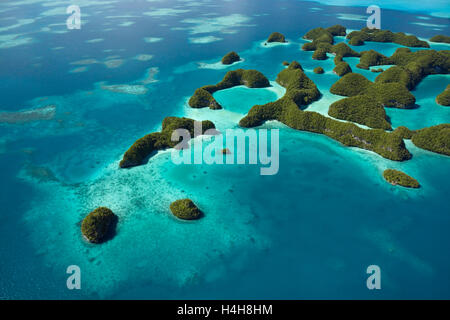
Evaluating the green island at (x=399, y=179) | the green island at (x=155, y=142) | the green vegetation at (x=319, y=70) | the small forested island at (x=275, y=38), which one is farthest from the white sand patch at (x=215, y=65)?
the green island at (x=399, y=179)

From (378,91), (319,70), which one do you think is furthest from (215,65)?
(378,91)

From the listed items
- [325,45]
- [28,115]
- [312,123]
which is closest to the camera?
[312,123]

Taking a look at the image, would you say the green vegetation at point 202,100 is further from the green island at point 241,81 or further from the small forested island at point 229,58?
the small forested island at point 229,58

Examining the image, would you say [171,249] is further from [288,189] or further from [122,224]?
[288,189]

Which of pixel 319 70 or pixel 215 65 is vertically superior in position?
pixel 215 65

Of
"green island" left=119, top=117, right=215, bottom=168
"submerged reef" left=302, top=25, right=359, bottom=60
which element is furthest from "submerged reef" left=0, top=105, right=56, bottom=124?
"submerged reef" left=302, top=25, right=359, bottom=60

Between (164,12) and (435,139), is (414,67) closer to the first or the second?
(435,139)

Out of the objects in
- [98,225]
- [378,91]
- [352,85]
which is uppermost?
[352,85]
